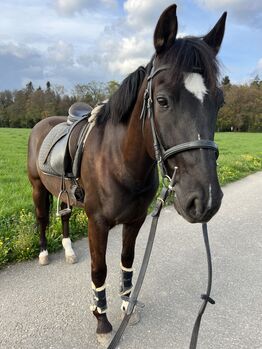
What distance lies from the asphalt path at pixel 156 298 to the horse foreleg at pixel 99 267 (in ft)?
0.45

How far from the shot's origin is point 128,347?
2.69 m

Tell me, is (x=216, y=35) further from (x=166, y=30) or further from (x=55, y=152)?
(x=55, y=152)

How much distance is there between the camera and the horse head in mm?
1708

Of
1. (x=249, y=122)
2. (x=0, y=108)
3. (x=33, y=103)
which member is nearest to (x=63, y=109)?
(x=33, y=103)

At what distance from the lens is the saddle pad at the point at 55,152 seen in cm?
321

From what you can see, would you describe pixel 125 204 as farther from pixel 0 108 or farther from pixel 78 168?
pixel 0 108

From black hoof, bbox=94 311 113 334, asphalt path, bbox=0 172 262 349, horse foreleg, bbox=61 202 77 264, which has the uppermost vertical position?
horse foreleg, bbox=61 202 77 264

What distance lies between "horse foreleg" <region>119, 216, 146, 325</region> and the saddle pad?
2.91ft

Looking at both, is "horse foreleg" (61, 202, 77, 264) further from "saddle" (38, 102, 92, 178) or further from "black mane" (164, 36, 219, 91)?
"black mane" (164, 36, 219, 91)

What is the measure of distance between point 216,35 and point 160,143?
884 millimetres

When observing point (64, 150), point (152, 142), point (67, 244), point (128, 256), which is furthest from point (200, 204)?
point (67, 244)

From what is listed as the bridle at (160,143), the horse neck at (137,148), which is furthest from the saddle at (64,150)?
the bridle at (160,143)

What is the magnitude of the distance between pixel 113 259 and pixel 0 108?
61767 mm

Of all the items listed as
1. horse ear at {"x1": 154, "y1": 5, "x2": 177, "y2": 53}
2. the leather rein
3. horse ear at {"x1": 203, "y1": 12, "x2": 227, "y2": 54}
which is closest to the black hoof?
the leather rein
